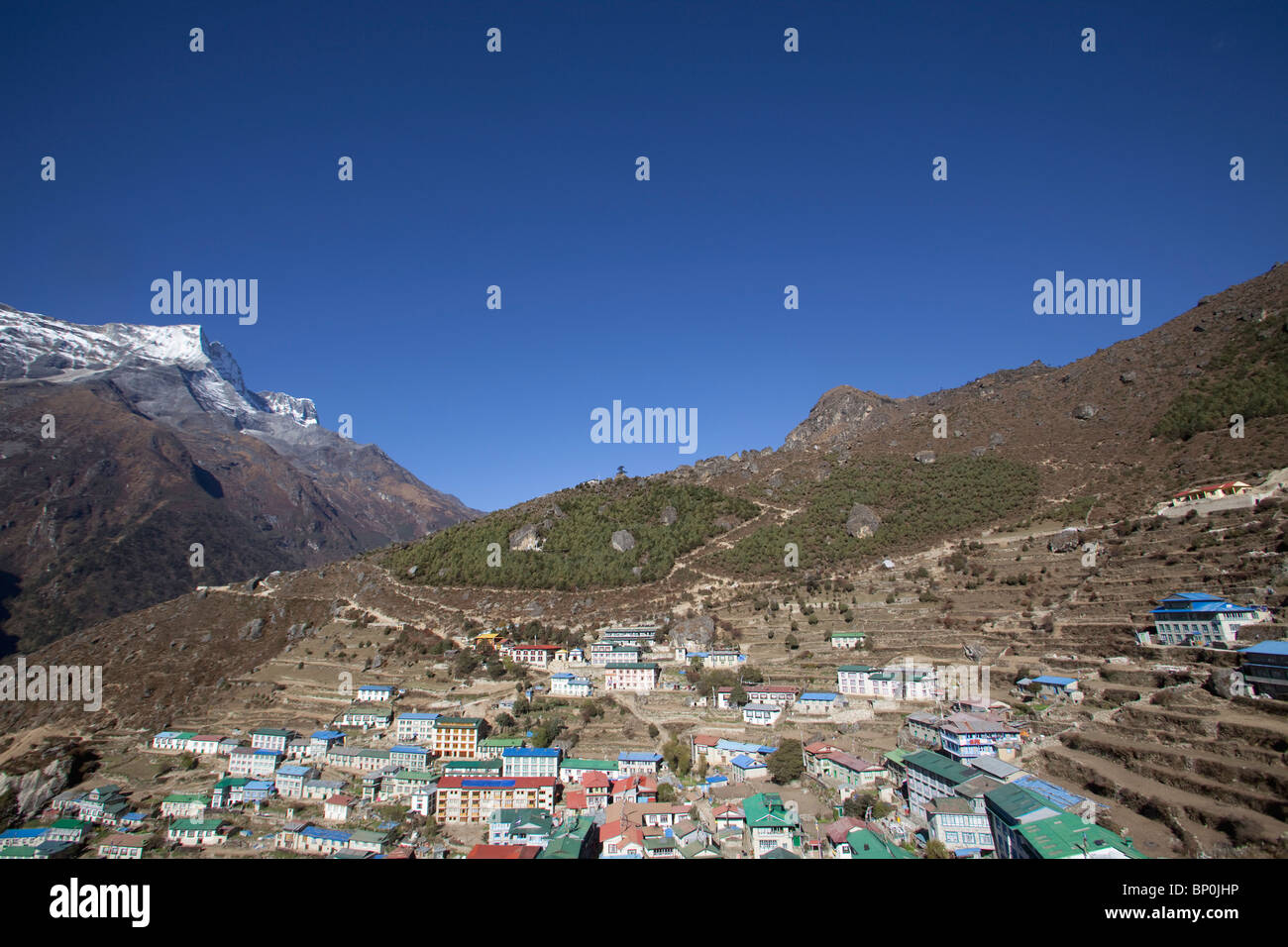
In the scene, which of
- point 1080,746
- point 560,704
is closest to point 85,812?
point 560,704

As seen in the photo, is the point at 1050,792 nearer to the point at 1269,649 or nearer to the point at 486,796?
the point at 1269,649

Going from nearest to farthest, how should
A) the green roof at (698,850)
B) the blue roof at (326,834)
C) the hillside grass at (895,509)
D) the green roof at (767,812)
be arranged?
the green roof at (698,850)
the green roof at (767,812)
the blue roof at (326,834)
the hillside grass at (895,509)

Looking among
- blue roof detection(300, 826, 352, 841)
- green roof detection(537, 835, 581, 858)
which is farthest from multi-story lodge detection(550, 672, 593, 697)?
green roof detection(537, 835, 581, 858)

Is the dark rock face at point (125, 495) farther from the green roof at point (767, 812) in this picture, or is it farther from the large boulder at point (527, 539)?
the green roof at point (767, 812)

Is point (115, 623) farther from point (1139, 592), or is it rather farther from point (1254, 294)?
point (1254, 294)

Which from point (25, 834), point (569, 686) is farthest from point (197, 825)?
point (569, 686)

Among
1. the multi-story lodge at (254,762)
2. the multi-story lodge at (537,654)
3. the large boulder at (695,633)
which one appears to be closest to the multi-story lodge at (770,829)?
the large boulder at (695,633)

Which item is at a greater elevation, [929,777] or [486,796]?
[929,777]
